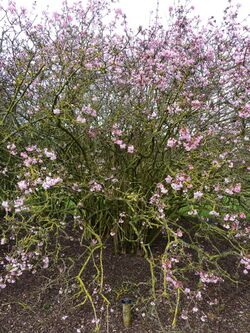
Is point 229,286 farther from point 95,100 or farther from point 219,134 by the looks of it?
point 95,100

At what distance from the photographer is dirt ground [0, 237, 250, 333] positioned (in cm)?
389

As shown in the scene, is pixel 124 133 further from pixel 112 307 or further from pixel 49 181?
pixel 112 307

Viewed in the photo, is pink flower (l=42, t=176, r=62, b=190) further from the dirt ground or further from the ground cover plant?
the dirt ground

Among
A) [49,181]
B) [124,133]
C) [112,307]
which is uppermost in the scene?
[124,133]

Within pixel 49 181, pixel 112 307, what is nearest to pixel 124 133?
pixel 49 181

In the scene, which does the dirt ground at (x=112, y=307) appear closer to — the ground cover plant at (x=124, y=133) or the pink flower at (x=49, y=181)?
→ the ground cover plant at (x=124, y=133)

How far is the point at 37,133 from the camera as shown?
184 inches

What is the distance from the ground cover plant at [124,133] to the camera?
156 inches

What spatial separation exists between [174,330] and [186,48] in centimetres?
346

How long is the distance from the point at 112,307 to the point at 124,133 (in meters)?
2.02

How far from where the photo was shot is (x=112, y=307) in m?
4.15

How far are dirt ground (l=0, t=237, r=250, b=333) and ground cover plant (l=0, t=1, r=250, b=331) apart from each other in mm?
119

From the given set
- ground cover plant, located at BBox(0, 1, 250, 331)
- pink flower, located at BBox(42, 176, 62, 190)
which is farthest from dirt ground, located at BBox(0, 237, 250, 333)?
pink flower, located at BBox(42, 176, 62, 190)

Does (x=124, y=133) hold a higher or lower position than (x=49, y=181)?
higher
